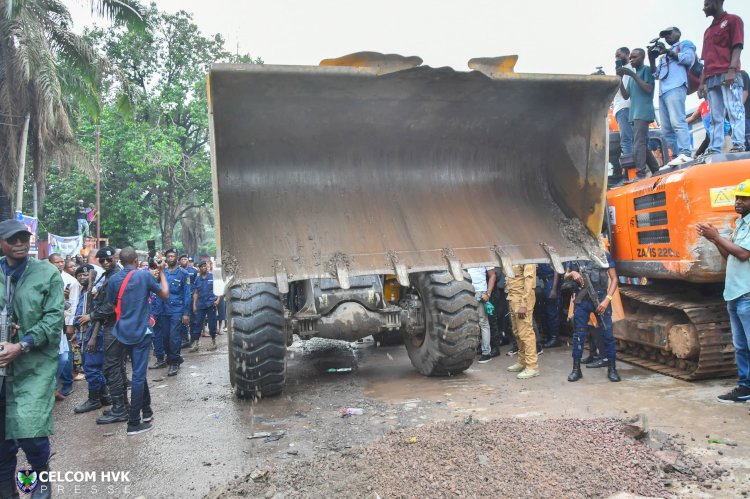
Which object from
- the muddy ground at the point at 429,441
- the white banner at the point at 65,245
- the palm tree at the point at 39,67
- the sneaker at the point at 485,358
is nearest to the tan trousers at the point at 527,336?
the muddy ground at the point at 429,441

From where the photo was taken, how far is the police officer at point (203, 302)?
9.93 meters

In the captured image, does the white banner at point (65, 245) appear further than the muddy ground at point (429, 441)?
Yes

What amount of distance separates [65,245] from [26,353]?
1342cm

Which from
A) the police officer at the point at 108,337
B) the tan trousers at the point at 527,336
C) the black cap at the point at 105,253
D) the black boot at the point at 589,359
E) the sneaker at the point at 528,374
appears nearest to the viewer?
the police officer at the point at 108,337

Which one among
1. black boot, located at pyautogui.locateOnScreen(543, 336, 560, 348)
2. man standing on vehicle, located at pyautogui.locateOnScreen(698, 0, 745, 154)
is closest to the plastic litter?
black boot, located at pyautogui.locateOnScreen(543, 336, 560, 348)

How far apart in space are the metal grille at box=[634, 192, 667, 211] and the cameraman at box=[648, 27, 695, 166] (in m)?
0.85

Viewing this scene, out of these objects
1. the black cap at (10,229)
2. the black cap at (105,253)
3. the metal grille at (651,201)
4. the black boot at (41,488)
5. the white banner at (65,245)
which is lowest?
the black boot at (41,488)

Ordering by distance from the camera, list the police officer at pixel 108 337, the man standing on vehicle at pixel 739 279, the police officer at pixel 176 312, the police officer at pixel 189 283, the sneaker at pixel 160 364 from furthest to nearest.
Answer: the police officer at pixel 189 283
the sneaker at pixel 160 364
the police officer at pixel 176 312
the police officer at pixel 108 337
the man standing on vehicle at pixel 739 279

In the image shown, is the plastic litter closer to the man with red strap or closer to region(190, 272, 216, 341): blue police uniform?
the man with red strap

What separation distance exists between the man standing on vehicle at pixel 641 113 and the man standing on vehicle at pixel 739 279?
205cm

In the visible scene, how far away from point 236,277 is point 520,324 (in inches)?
133

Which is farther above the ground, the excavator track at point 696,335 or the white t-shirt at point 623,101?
the white t-shirt at point 623,101

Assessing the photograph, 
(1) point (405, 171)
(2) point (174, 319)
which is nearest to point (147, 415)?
(2) point (174, 319)

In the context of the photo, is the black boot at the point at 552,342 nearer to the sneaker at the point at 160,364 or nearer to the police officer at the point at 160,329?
the police officer at the point at 160,329
